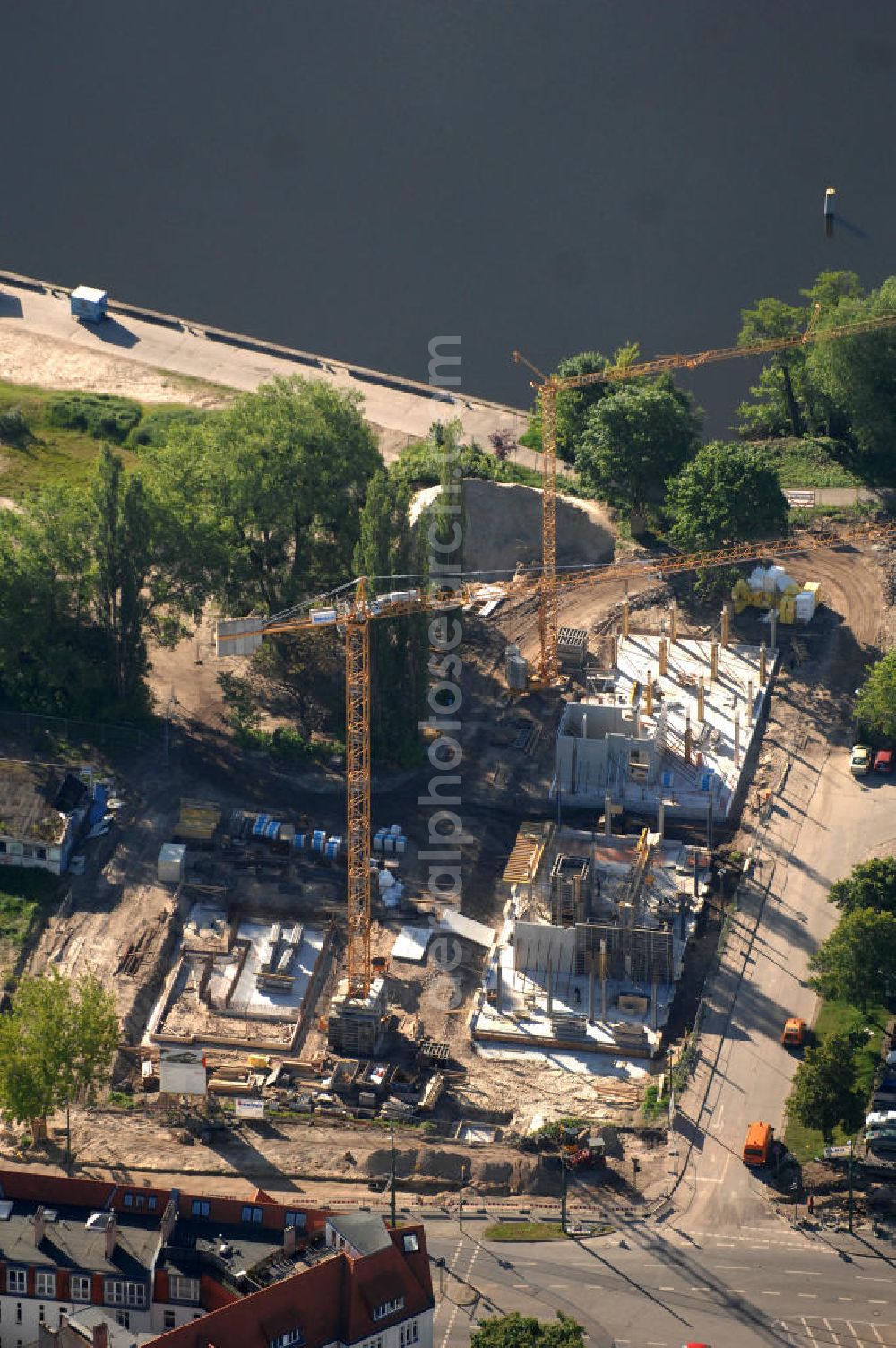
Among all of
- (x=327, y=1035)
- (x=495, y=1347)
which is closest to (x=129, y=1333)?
(x=495, y=1347)

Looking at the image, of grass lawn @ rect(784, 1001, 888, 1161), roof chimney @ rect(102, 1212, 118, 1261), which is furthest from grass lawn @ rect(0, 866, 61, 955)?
grass lawn @ rect(784, 1001, 888, 1161)

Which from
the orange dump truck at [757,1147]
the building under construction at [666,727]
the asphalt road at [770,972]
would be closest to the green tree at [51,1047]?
the asphalt road at [770,972]

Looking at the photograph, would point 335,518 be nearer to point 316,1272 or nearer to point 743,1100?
point 743,1100

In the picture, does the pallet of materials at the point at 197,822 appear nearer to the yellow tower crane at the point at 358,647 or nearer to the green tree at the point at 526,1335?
the yellow tower crane at the point at 358,647

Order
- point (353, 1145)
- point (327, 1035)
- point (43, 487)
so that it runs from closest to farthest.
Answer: point (353, 1145)
point (327, 1035)
point (43, 487)

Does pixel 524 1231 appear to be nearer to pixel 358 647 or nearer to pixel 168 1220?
pixel 168 1220
